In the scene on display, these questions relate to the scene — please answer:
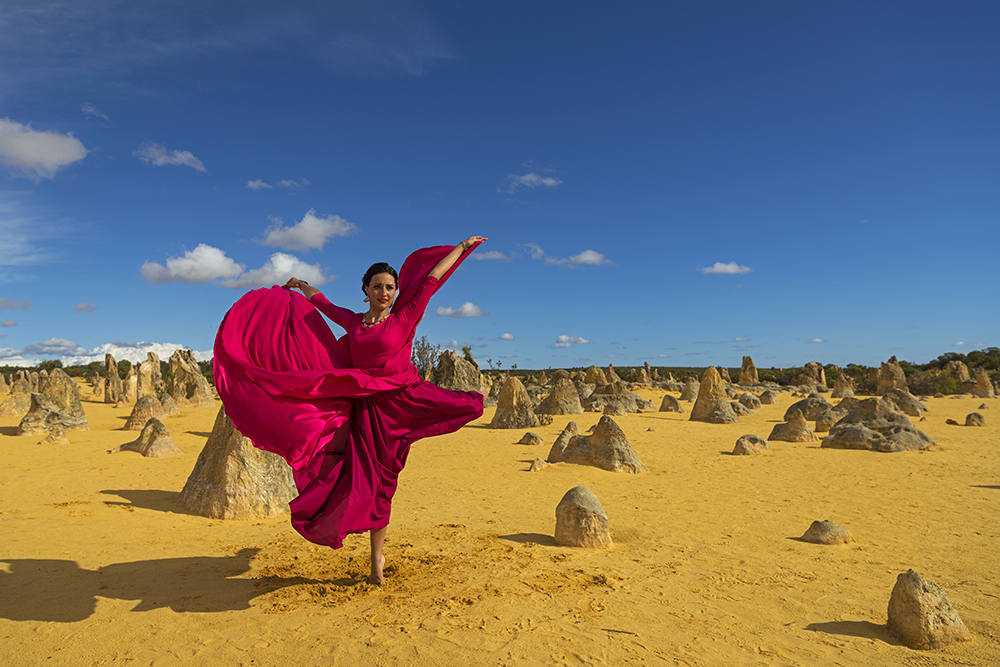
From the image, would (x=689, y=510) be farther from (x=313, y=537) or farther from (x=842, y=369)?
(x=842, y=369)

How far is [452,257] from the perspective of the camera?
4441 millimetres

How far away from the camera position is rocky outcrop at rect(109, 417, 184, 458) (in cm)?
1037

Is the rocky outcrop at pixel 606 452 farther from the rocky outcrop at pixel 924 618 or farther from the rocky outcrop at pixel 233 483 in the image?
the rocky outcrop at pixel 924 618

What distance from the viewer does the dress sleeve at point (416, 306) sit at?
4195 millimetres

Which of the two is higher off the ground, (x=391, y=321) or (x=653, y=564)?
→ (x=391, y=321)

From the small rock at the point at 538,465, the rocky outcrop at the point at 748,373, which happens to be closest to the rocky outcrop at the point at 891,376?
the rocky outcrop at the point at 748,373

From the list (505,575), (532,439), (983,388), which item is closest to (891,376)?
(983,388)

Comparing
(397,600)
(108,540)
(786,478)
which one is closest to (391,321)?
(397,600)

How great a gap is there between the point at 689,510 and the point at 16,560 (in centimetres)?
690

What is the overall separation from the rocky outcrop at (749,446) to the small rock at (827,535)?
5.94 meters

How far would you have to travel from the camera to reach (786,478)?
354 inches

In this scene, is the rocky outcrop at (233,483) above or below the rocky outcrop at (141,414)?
below

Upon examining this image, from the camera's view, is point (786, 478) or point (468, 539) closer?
point (468, 539)

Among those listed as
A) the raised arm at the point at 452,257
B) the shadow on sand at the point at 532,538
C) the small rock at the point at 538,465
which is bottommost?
the shadow on sand at the point at 532,538
